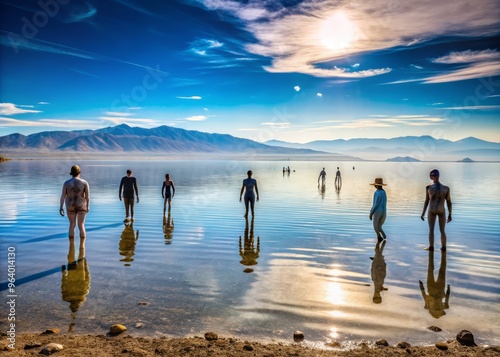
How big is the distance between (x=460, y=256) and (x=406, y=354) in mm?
7118

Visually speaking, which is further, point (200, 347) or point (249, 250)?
point (249, 250)

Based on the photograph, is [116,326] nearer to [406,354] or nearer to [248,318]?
[248,318]

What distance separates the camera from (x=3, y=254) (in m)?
10.9

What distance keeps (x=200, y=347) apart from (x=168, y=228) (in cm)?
1019

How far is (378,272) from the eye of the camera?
951cm

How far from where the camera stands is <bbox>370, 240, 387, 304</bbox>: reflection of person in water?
309 inches

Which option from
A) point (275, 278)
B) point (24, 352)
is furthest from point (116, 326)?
point (275, 278)

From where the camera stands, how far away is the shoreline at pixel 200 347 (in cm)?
534

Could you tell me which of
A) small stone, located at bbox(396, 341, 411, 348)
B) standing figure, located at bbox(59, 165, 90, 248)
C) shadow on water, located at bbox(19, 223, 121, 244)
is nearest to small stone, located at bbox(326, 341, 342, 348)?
small stone, located at bbox(396, 341, 411, 348)

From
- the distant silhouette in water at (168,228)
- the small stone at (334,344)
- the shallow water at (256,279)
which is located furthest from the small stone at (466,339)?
the distant silhouette in water at (168,228)

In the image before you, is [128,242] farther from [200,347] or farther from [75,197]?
[200,347]

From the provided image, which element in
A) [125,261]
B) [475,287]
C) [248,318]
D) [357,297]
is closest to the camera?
[248,318]

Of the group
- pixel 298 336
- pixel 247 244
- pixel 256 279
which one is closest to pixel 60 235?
pixel 247 244

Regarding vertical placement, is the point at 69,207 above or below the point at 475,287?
above
